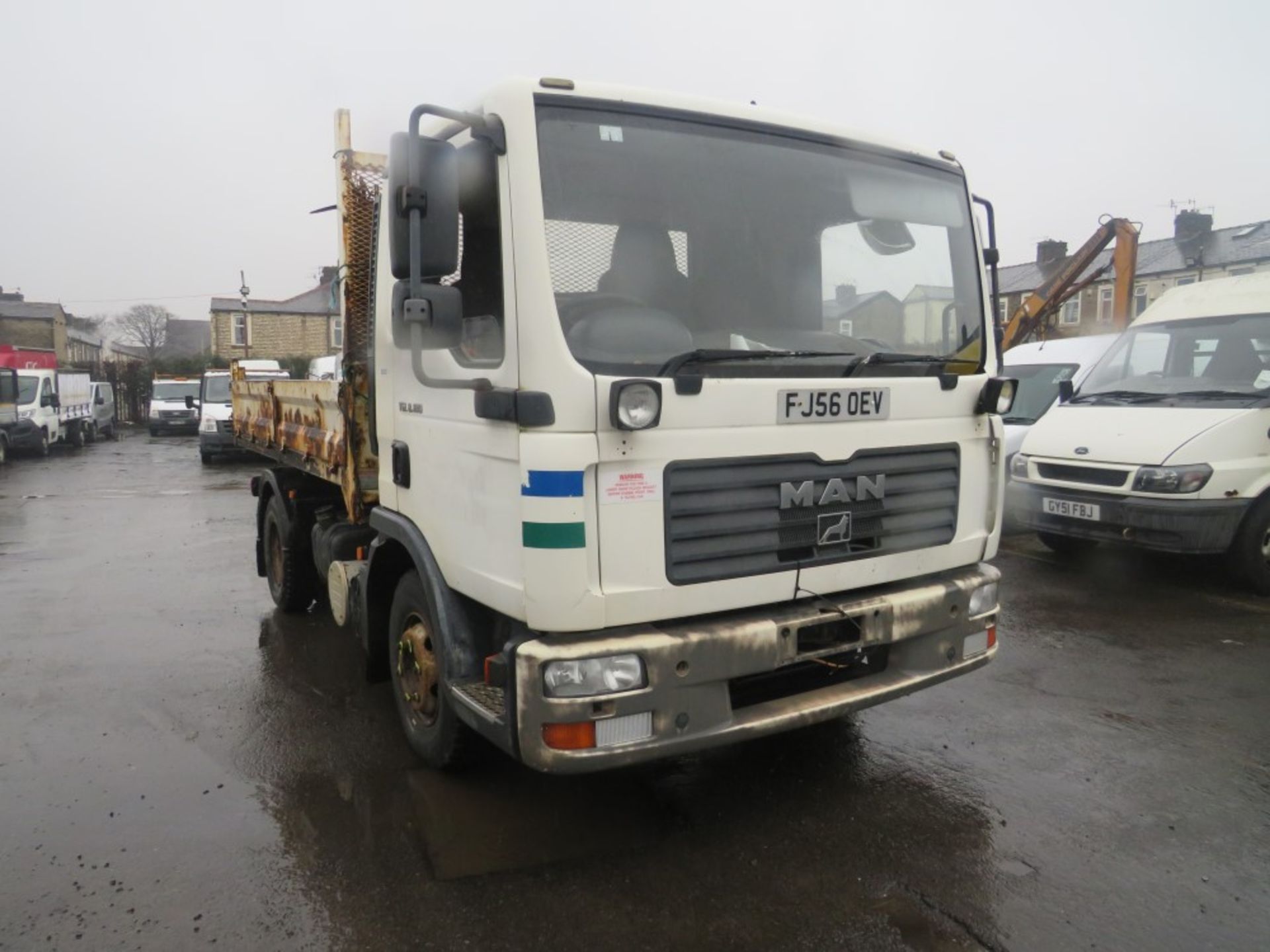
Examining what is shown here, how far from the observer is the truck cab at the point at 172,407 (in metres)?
27.5

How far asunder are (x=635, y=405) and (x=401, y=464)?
1.52 metres

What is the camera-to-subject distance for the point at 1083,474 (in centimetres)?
723

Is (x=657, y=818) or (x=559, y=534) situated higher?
(x=559, y=534)

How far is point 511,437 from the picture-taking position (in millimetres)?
2959

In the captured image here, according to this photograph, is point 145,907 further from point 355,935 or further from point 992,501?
point 992,501

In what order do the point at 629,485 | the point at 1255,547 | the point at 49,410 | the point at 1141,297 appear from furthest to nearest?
the point at 1141,297 → the point at 49,410 → the point at 1255,547 → the point at 629,485

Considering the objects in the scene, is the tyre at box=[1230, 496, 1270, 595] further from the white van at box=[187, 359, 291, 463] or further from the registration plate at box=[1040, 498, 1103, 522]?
the white van at box=[187, 359, 291, 463]

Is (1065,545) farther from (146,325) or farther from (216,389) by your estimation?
(146,325)

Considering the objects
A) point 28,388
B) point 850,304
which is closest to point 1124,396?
point 850,304

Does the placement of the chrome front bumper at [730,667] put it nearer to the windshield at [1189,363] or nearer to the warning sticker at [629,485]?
the warning sticker at [629,485]

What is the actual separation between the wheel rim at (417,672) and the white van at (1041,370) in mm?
7118

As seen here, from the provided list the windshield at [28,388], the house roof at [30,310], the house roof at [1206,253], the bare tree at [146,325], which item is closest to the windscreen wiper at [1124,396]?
the windshield at [28,388]

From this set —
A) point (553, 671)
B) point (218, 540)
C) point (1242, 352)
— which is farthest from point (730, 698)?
point (218, 540)

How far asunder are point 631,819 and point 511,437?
5.45 feet
